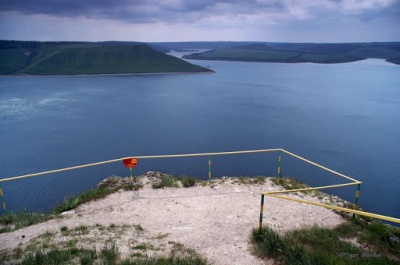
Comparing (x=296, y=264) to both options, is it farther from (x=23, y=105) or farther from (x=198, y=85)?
(x=198, y=85)

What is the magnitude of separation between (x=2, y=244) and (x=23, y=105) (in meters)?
62.2

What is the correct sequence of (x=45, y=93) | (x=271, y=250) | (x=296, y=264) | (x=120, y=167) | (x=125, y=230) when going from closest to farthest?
(x=296, y=264)
(x=271, y=250)
(x=125, y=230)
(x=120, y=167)
(x=45, y=93)

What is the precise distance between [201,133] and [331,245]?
3424 cm

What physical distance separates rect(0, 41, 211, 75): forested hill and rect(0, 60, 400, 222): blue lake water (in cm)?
4321

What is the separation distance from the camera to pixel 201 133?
41469 millimetres

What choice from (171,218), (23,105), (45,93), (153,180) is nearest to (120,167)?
(153,180)

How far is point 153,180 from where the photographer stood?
40.6ft

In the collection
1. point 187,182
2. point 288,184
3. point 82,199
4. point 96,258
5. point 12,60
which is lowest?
point 82,199

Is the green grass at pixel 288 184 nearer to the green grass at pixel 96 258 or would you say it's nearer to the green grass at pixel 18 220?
the green grass at pixel 96 258

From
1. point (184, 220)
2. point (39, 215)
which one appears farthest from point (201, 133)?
point (184, 220)

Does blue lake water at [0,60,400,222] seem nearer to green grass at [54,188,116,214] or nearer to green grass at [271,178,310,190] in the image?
green grass at [54,188,116,214]

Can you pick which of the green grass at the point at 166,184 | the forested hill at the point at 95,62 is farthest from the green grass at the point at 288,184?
the forested hill at the point at 95,62

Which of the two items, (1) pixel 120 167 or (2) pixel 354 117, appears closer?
(1) pixel 120 167

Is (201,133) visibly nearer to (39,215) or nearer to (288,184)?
(288,184)
